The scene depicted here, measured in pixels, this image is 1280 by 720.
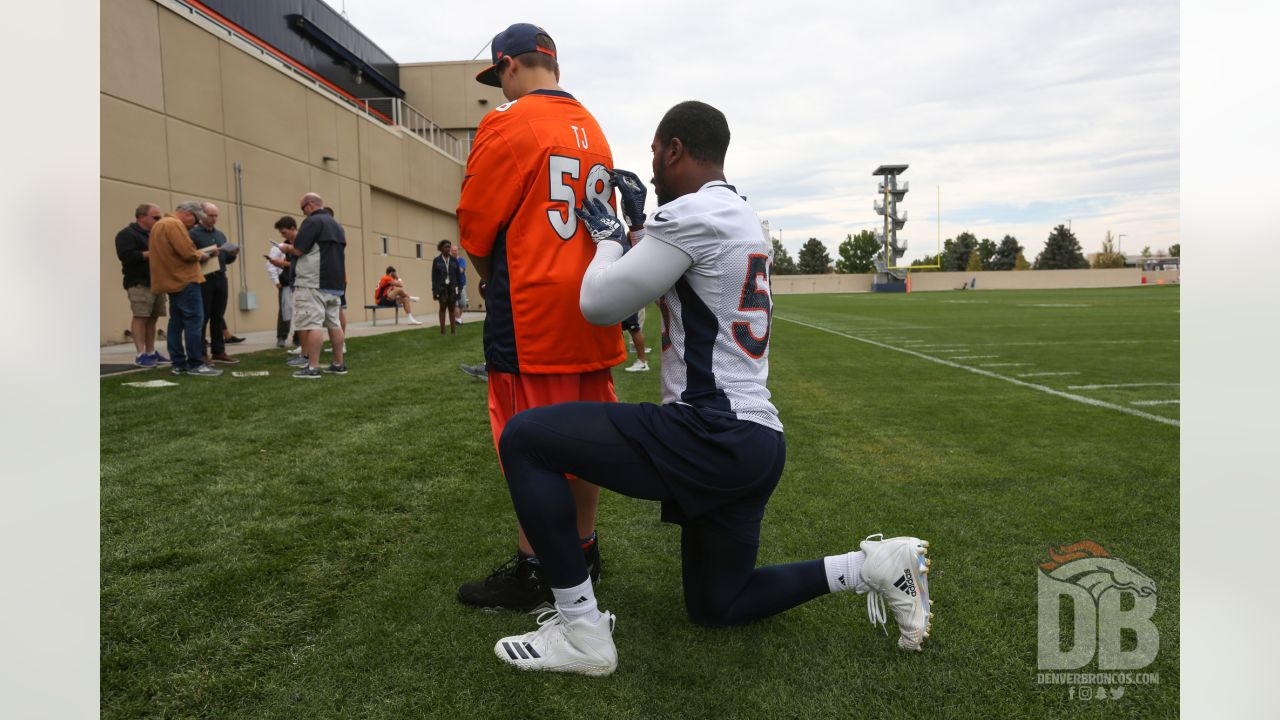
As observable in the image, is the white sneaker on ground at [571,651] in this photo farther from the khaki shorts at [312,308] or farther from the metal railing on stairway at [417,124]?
the metal railing on stairway at [417,124]

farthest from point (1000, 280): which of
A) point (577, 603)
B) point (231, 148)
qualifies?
point (577, 603)

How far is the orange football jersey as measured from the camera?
235 centimetres

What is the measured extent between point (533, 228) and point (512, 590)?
1.26 metres

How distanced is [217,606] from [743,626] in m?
1.78

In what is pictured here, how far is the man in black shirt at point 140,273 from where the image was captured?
8.34 meters

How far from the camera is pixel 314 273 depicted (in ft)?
26.2

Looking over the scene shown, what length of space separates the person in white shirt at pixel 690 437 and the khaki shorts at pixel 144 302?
8.18 metres

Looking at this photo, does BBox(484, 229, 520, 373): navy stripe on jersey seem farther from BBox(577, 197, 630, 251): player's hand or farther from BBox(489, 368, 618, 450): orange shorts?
A: BBox(577, 197, 630, 251): player's hand

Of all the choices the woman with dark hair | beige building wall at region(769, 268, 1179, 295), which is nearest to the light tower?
beige building wall at region(769, 268, 1179, 295)

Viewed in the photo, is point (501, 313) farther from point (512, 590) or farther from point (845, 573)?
point (845, 573)

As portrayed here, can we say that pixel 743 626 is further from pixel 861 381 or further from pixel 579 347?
pixel 861 381
